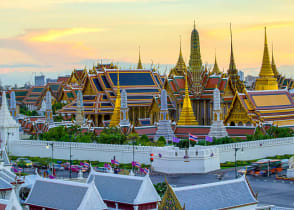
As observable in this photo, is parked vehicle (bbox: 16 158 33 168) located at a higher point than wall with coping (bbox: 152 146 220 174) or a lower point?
lower

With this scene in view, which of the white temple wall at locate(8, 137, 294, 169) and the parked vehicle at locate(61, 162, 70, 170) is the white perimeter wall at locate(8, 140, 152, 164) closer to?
the white temple wall at locate(8, 137, 294, 169)

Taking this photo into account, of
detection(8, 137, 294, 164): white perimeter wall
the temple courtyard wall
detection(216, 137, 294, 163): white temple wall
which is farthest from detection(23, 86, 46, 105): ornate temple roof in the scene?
detection(216, 137, 294, 163): white temple wall

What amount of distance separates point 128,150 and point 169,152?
5.08 meters

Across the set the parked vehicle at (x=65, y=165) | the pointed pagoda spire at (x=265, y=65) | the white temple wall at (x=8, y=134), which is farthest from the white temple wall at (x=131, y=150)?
the pointed pagoda spire at (x=265, y=65)

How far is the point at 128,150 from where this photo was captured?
50688mm

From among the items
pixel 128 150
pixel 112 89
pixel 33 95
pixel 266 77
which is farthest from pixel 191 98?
pixel 33 95

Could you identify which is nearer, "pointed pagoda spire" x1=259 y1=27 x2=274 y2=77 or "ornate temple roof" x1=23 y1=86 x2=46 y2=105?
"pointed pagoda spire" x1=259 y1=27 x2=274 y2=77

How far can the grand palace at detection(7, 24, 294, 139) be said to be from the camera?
6278 centimetres

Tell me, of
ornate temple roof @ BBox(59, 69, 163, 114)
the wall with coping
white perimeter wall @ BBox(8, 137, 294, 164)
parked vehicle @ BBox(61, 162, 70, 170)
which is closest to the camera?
the wall with coping

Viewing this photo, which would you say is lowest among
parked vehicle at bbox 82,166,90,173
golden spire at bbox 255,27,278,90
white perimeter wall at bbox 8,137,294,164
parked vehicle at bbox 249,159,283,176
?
parked vehicle at bbox 82,166,90,173

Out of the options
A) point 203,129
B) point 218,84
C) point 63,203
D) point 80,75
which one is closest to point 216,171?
point 203,129

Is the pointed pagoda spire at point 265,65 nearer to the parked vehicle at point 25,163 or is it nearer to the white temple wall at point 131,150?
the white temple wall at point 131,150

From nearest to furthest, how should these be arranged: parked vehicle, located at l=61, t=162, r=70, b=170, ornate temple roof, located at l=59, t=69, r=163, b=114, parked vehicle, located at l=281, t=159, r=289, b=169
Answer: parked vehicle, located at l=281, t=159, r=289, b=169
parked vehicle, located at l=61, t=162, r=70, b=170
ornate temple roof, located at l=59, t=69, r=163, b=114

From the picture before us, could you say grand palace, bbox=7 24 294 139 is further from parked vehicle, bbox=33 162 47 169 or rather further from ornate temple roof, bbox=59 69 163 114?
parked vehicle, bbox=33 162 47 169
